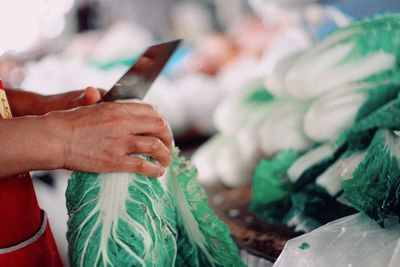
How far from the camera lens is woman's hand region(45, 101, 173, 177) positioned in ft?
3.75

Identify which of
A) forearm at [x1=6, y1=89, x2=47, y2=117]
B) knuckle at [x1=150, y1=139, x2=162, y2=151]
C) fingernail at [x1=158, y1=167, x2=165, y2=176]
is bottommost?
forearm at [x1=6, y1=89, x2=47, y2=117]

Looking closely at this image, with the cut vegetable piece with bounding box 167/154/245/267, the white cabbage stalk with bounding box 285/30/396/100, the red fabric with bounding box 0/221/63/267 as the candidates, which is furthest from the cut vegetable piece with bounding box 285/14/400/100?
the red fabric with bounding box 0/221/63/267

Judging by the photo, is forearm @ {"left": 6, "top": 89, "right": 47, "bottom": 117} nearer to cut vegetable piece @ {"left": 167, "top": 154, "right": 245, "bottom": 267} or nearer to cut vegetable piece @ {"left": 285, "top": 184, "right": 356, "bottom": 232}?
cut vegetable piece @ {"left": 167, "top": 154, "right": 245, "bottom": 267}

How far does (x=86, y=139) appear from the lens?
114 cm

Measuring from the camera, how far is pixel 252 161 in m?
2.19

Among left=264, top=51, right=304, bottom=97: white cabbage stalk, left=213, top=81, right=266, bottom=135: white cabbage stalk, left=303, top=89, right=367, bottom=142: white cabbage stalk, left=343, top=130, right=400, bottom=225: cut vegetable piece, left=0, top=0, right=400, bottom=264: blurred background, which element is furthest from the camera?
left=0, top=0, right=400, bottom=264: blurred background

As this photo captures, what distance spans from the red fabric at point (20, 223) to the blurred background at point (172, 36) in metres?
0.86

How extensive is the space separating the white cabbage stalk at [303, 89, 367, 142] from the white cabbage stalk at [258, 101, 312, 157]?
0.09m

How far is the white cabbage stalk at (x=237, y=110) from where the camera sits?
2.38 meters

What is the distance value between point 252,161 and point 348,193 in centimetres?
85

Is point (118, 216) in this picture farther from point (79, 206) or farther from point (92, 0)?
point (92, 0)

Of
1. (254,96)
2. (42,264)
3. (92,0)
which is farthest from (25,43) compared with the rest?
(42,264)

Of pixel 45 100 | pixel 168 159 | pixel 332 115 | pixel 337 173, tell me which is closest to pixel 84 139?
pixel 168 159

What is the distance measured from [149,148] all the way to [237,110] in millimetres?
1253
